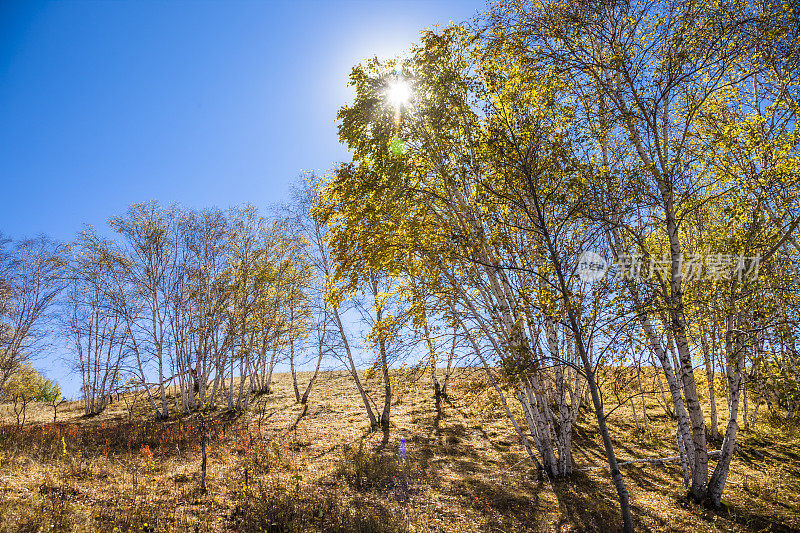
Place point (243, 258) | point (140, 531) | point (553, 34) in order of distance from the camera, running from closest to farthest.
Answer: point (140, 531) < point (553, 34) < point (243, 258)

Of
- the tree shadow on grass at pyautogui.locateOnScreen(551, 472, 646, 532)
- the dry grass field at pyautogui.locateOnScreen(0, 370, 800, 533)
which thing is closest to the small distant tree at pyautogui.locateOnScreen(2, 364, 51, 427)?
the dry grass field at pyautogui.locateOnScreen(0, 370, 800, 533)

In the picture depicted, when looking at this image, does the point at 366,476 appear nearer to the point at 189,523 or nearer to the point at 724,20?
the point at 189,523

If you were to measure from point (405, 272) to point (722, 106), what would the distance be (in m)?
8.70

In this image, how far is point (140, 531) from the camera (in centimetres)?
567

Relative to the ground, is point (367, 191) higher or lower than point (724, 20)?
lower

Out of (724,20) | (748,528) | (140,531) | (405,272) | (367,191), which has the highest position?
(724,20)

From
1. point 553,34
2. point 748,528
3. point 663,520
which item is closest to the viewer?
point 748,528

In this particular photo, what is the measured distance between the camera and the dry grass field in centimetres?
629

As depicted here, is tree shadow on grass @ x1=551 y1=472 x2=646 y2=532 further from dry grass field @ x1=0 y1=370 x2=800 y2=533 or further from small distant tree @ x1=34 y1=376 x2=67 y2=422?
small distant tree @ x1=34 y1=376 x2=67 y2=422

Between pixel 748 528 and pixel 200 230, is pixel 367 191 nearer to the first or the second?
pixel 748 528

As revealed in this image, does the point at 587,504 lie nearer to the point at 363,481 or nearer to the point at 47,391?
the point at 363,481

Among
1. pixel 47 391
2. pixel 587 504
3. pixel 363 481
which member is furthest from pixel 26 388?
pixel 587 504

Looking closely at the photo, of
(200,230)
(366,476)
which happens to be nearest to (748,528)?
(366,476)

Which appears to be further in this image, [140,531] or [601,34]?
Answer: [601,34]
